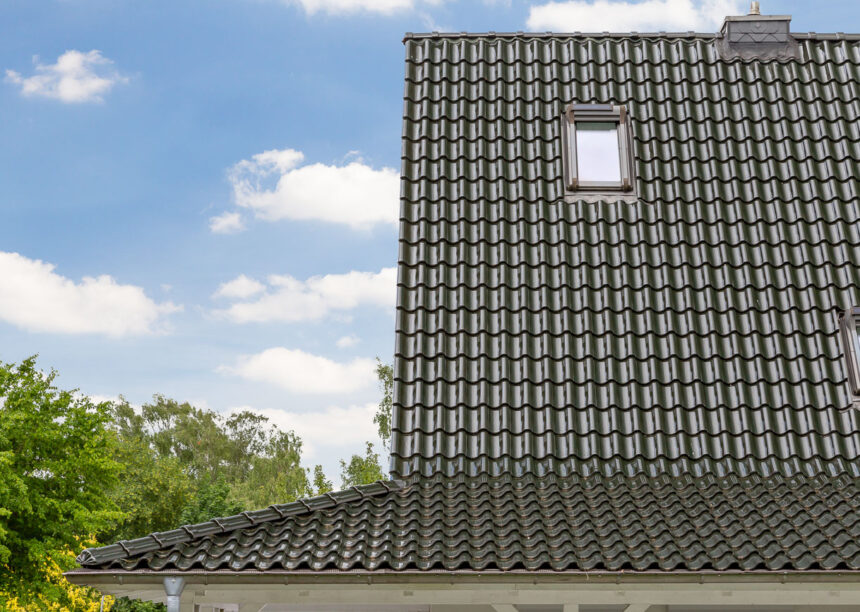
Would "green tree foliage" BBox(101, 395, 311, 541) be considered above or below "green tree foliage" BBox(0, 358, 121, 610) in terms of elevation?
above

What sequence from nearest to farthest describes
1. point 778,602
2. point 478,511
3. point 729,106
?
1. point 778,602
2. point 478,511
3. point 729,106

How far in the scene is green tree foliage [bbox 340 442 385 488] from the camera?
3644cm

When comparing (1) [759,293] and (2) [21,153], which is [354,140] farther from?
(1) [759,293]

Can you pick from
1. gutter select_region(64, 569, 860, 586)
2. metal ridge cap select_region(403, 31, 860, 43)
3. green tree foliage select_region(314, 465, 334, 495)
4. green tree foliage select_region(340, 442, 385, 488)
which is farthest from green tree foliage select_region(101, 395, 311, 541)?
gutter select_region(64, 569, 860, 586)

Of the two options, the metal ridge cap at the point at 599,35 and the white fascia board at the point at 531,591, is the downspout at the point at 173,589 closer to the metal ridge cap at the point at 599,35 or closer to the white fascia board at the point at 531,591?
the white fascia board at the point at 531,591

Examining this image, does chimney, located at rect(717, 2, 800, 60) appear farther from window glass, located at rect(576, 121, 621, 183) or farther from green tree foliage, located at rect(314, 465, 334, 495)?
A: green tree foliage, located at rect(314, 465, 334, 495)

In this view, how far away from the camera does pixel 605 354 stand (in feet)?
28.6

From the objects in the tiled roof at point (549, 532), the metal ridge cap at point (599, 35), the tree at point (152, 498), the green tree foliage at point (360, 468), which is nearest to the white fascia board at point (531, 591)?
the tiled roof at point (549, 532)

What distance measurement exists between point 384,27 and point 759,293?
59.8 meters

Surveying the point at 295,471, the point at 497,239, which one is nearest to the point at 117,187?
the point at 295,471

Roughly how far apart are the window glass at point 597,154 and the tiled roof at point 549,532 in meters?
3.97

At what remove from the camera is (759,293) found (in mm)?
9133

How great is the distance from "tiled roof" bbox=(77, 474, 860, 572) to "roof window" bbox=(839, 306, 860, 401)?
4.09ft

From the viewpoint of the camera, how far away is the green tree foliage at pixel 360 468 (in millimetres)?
36438
